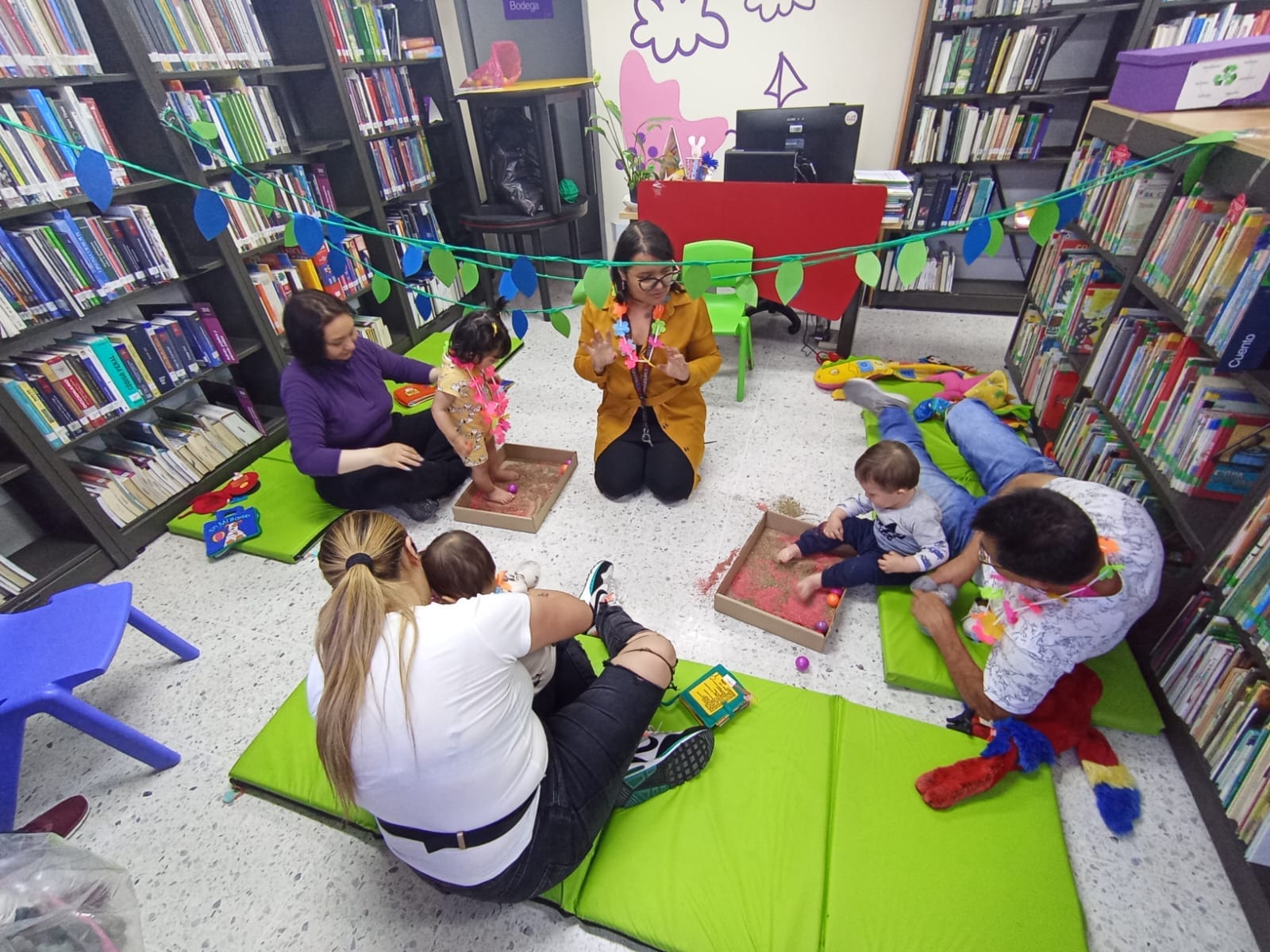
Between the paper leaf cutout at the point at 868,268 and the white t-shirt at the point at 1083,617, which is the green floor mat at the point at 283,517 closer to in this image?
the paper leaf cutout at the point at 868,268

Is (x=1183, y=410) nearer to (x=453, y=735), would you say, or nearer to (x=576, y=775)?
(x=576, y=775)

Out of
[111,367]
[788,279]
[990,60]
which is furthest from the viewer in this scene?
[990,60]

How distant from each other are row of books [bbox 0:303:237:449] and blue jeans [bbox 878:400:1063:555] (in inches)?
115

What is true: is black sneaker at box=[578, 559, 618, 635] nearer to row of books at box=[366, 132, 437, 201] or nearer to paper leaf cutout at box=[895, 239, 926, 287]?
paper leaf cutout at box=[895, 239, 926, 287]

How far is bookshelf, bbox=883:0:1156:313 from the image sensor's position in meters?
3.08

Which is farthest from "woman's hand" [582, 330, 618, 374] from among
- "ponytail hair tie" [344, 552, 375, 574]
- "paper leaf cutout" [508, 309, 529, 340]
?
"ponytail hair tie" [344, 552, 375, 574]

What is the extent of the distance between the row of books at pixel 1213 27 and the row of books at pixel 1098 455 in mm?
1882

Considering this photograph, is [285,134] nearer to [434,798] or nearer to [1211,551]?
[434,798]

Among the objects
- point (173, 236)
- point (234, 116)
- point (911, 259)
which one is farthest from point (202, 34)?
point (911, 259)

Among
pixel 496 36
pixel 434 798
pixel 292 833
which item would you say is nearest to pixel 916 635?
pixel 434 798

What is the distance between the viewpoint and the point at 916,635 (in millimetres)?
1745

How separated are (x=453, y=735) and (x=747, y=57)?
13.6 ft

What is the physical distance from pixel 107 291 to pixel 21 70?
69cm

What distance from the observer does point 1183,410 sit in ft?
5.28
